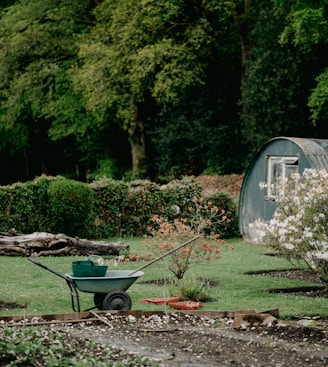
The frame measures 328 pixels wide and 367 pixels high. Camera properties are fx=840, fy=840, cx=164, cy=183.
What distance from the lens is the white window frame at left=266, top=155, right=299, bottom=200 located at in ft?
74.6

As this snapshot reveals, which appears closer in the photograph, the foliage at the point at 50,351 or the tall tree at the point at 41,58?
the foliage at the point at 50,351

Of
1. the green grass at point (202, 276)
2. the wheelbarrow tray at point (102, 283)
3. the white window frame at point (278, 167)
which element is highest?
the white window frame at point (278, 167)

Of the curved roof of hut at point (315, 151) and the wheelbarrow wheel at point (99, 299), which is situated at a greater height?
the curved roof of hut at point (315, 151)

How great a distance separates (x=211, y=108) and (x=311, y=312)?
26913mm

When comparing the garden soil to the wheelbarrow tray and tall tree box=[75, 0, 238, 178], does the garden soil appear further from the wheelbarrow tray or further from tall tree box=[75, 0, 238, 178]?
tall tree box=[75, 0, 238, 178]

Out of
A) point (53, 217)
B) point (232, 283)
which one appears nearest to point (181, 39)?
point (53, 217)

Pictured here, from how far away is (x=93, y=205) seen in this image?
24.9m

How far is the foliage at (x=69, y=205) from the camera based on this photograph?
23.8 metres

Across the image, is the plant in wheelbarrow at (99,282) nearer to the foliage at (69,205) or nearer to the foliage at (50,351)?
the foliage at (50,351)

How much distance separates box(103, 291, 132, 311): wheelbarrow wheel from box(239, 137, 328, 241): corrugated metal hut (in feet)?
36.2

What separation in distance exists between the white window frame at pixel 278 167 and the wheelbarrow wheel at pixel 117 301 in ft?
38.5

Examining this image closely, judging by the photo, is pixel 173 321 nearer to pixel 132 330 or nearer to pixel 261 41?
pixel 132 330

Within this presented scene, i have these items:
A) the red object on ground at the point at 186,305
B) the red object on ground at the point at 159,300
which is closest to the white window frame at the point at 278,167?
the red object on ground at the point at 159,300

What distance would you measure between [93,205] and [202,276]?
9238 mm
